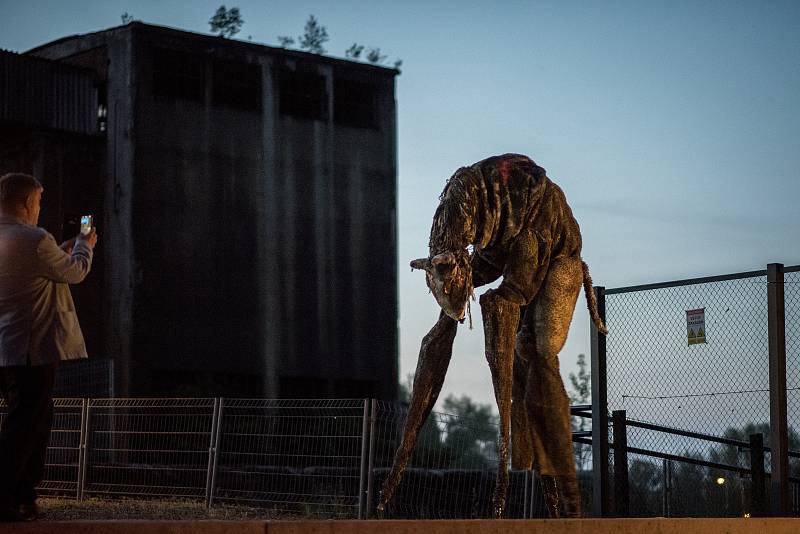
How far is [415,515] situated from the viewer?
12.0 metres

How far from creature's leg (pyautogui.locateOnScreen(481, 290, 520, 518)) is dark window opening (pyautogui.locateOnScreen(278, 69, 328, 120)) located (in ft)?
75.9

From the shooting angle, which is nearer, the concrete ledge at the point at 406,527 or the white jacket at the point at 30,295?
the concrete ledge at the point at 406,527

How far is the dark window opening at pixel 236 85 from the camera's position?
27.3 meters

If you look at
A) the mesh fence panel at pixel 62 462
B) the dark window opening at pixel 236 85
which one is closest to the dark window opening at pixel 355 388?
the dark window opening at pixel 236 85

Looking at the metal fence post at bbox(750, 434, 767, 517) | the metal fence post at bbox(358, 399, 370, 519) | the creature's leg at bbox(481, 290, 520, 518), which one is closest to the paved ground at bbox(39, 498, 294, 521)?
the metal fence post at bbox(358, 399, 370, 519)

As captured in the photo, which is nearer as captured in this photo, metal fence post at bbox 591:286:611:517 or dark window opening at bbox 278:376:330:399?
metal fence post at bbox 591:286:611:517

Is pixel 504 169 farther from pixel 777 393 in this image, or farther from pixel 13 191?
pixel 777 393

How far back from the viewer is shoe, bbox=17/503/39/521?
499cm

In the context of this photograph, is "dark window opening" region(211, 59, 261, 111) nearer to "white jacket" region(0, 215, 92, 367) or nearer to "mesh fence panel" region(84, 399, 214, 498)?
"mesh fence panel" region(84, 399, 214, 498)

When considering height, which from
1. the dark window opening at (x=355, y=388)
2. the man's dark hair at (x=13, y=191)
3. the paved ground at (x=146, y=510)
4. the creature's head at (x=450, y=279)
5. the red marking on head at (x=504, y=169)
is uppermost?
the dark window opening at (x=355, y=388)

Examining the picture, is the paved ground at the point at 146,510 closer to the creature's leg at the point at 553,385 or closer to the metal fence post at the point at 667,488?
the metal fence post at the point at 667,488

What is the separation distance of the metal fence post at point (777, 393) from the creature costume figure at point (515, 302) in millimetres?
3400

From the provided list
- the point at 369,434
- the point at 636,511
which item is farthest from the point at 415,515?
the point at 636,511

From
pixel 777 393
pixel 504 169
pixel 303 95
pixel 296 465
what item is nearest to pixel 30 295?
pixel 504 169
